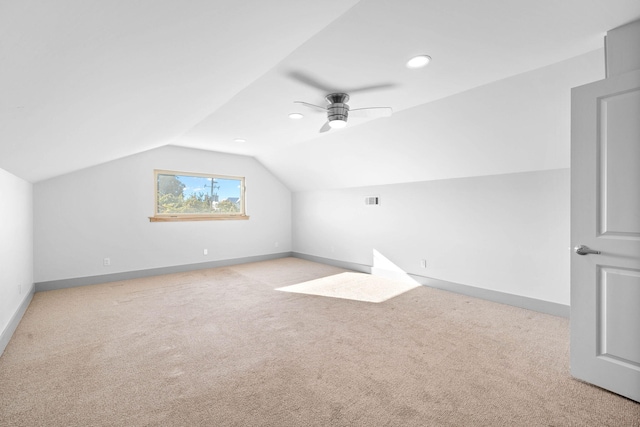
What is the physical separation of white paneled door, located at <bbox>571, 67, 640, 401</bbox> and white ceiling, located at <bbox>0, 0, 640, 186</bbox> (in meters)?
0.58

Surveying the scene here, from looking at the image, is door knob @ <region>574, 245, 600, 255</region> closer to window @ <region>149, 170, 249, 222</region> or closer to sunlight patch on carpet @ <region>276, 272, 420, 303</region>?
sunlight patch on carpet @ <region>276, 272, 420, 303</region>

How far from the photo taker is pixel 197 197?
6.16 m

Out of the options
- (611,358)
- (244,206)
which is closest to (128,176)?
(244,206)

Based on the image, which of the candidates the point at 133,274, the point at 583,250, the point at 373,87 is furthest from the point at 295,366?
the point at 133,274

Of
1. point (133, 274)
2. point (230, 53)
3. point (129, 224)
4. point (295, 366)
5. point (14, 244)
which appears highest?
point (230, 53)

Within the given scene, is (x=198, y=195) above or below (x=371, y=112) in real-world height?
below

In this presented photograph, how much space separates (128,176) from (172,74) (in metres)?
4.24

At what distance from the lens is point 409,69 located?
254 cm

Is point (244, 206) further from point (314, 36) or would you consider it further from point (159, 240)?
point (314, 36)

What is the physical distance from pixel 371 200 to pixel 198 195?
3.65 metres

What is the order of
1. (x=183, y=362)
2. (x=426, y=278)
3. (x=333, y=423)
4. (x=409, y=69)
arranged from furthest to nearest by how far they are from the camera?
(x=426, y=278), (x=409, y=69), (x=183, y=362), (x=333, y=423)

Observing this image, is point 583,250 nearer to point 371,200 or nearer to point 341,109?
point 341,109

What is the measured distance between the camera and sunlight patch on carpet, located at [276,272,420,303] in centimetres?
420

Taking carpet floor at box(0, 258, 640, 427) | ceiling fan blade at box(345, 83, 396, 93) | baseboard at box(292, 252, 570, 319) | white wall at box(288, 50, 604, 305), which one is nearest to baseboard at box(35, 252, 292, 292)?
carpet floor at box(0, 258, 640, 427)
